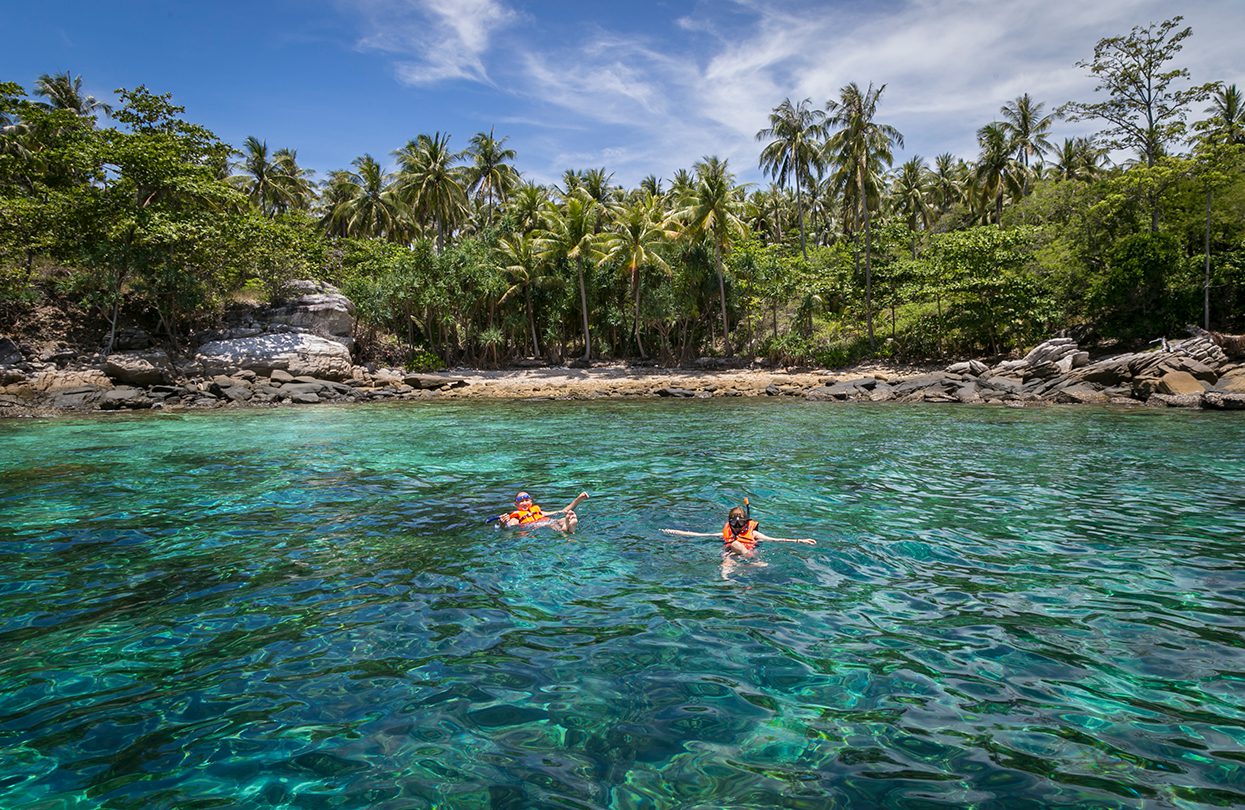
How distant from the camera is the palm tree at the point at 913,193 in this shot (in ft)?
215

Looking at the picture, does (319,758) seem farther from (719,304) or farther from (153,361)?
(719,304)

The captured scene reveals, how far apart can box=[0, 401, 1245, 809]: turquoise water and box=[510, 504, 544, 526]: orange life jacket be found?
1.23 feet

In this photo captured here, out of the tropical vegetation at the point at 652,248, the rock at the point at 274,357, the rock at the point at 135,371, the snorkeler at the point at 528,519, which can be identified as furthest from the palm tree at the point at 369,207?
the snorkeler at the point at 528,519

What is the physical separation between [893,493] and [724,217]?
1288 inches

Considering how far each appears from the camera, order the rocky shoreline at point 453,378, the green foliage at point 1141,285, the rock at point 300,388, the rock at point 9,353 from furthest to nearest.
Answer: the rock at point 9,353
the rock at point 300,388
the green foliage at point 1141,285
the rocky shoreline at point 453,378

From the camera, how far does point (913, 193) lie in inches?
2557

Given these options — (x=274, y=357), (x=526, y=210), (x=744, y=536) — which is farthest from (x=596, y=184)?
(x=744, y=536)

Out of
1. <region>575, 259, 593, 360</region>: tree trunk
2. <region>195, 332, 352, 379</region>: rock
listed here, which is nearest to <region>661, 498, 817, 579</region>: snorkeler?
<region>195, 332, 352, 379</region>: rock

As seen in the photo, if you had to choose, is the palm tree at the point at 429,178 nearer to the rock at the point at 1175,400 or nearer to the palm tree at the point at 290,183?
the palm tree at the point at 290,183

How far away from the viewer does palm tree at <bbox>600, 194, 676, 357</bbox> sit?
43.2m

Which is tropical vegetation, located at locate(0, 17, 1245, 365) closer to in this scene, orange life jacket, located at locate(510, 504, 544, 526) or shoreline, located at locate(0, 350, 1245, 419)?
shoreline, located at locate(0, 350, 1245, 419)

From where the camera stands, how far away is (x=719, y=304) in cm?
4791

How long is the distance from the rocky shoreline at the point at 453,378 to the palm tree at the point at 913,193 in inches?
1326

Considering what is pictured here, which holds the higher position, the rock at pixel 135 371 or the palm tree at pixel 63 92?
the palm tree at pixel 63 92
